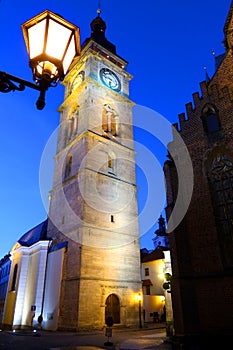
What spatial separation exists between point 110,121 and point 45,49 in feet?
89.9

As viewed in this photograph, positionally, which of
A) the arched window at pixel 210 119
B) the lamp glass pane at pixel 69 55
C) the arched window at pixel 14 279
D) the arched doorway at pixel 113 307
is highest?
the arched window at pixel 210 119

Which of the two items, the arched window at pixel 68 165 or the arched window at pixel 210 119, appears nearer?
the arched window at pixel 210 119

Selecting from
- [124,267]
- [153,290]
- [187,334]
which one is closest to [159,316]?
[153,290]

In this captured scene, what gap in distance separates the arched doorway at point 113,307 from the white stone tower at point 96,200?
7 centimetres

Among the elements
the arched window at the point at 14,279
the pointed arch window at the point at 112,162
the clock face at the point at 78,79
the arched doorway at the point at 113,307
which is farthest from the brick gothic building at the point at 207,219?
the clock face at the point at 78,79

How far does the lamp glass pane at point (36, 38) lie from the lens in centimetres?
327

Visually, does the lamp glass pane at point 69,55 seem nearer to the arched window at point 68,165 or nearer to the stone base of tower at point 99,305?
the stone base of tower at point 99,305

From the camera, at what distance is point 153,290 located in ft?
119

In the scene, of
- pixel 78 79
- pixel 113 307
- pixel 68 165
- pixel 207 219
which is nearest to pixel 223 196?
pixel 207 219

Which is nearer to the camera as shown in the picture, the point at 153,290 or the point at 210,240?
the point at 210,240

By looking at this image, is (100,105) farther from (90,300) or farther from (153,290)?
(153,290)

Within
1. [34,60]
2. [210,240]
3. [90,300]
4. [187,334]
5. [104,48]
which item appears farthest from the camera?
[104,48]

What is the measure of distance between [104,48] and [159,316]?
36618 millimetres

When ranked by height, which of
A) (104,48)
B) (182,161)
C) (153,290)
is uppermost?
(104,48)
